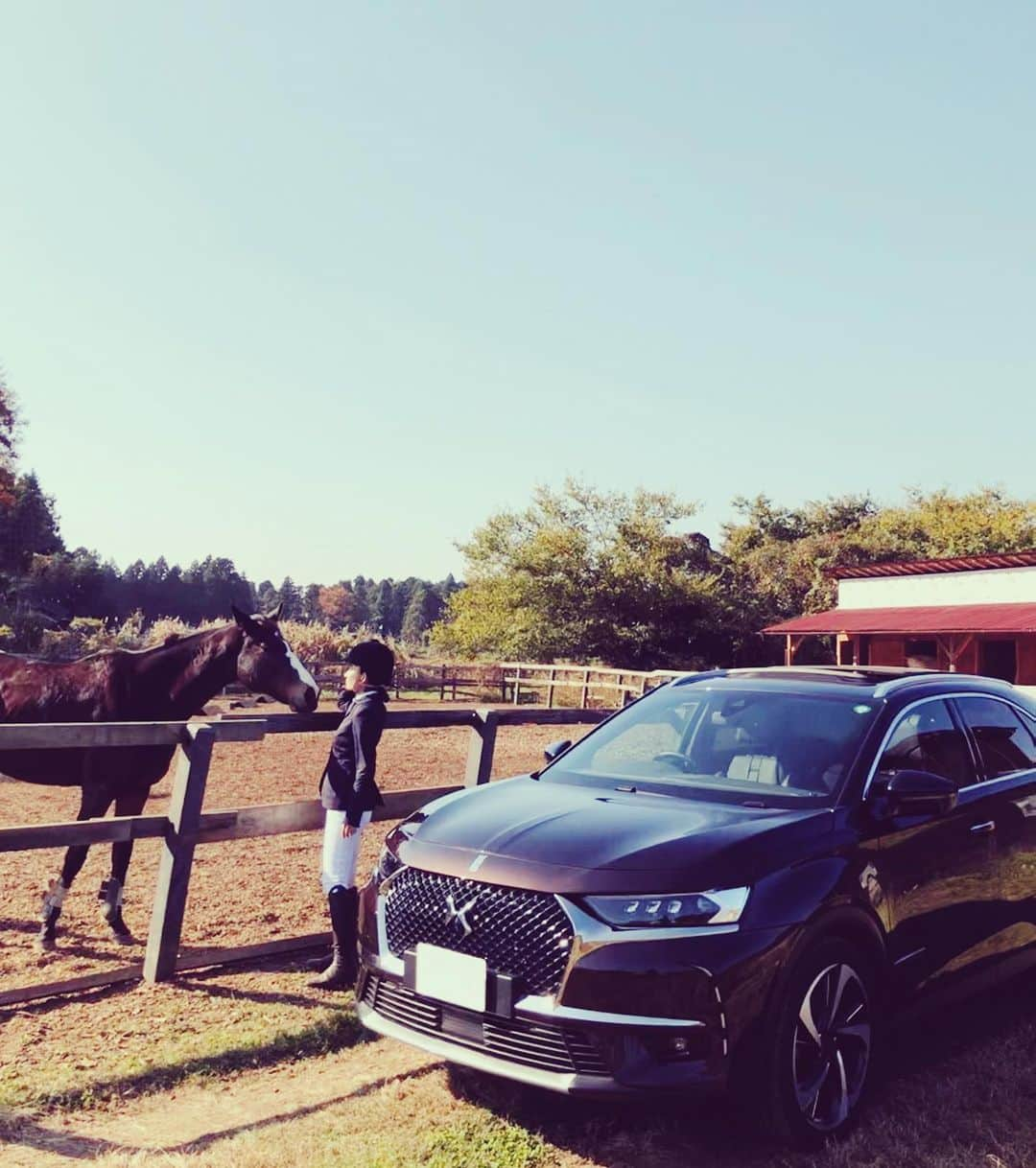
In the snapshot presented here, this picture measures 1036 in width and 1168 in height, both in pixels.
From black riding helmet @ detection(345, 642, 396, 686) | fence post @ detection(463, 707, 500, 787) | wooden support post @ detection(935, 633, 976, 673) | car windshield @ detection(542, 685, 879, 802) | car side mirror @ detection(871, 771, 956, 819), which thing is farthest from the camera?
wooden support post @ detection(935, 633, 976, 673)

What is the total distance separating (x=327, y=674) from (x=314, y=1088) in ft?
101

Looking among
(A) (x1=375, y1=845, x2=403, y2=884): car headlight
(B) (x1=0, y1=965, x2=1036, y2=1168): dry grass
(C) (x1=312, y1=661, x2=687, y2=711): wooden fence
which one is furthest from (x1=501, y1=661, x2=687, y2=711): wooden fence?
(A) (x1=375, y1=845, x2=403, y2=884): car headlight

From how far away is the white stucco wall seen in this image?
105ft


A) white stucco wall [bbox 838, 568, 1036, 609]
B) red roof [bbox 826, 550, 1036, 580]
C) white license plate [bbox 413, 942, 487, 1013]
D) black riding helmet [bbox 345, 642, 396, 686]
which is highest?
red roof [bbox 826, 550, 1036, 580]

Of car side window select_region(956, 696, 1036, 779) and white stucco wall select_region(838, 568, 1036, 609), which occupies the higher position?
white stucco wall select_region(838, 568, 1036, 609)

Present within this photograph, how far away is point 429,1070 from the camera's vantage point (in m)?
4.52

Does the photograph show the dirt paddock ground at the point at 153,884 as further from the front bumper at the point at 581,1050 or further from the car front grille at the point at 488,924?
the front bumper at the point at 581,1050

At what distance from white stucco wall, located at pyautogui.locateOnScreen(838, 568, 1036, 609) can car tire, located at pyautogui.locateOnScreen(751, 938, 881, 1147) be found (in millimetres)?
30618

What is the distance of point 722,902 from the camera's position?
11.8 feet

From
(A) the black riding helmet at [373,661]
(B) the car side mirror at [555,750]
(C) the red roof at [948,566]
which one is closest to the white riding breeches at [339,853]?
(A) the black riding helmet at [373,661]

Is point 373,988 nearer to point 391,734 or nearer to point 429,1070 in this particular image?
point 429,1070

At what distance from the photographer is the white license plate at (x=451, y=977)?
3.69 m

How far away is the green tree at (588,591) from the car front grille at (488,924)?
37.9 meters

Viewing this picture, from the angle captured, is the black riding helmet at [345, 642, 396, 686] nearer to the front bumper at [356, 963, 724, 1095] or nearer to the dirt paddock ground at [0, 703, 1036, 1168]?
the dirt paddock ground at [0, 703, 1036, 1168]
